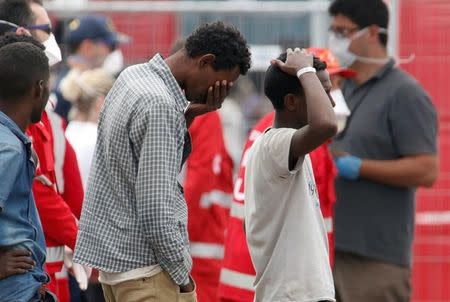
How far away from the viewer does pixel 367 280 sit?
7.30 metres

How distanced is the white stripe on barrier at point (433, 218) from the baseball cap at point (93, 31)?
8.33 feet

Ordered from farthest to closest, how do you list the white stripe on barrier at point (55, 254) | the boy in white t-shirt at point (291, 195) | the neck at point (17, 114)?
the white stripe on barrier at point (55, 254)
the boy in white t-shirt at point (291, 195)
the neck at point (17, 114)

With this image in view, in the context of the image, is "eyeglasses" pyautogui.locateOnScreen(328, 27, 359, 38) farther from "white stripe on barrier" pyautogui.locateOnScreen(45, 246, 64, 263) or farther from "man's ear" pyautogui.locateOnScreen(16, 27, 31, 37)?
"white stripe on barrier" pyautogui.locateOnScreen(45, 246, 64, 263)

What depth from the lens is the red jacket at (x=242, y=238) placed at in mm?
6363

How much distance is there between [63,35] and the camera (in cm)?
1002

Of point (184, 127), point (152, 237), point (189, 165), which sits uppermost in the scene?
point (184, 127)

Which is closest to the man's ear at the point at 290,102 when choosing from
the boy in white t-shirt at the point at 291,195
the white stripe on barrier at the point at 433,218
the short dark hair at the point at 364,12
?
the boy in white t-shirt at the point at 291,195

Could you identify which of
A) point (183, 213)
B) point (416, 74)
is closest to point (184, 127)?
point (183, 213)

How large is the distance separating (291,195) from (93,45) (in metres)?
4.55

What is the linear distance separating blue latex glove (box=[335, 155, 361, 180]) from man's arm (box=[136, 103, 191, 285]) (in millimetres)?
2515

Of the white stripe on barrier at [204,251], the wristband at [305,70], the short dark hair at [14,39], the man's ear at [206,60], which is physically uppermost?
the short dark hair at [14,39]

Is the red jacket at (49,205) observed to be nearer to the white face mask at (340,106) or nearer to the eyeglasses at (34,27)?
the eyeglasses at (34,27)

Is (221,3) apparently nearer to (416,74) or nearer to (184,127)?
(416,74)

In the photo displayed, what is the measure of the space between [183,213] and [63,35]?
5218 millimetres
